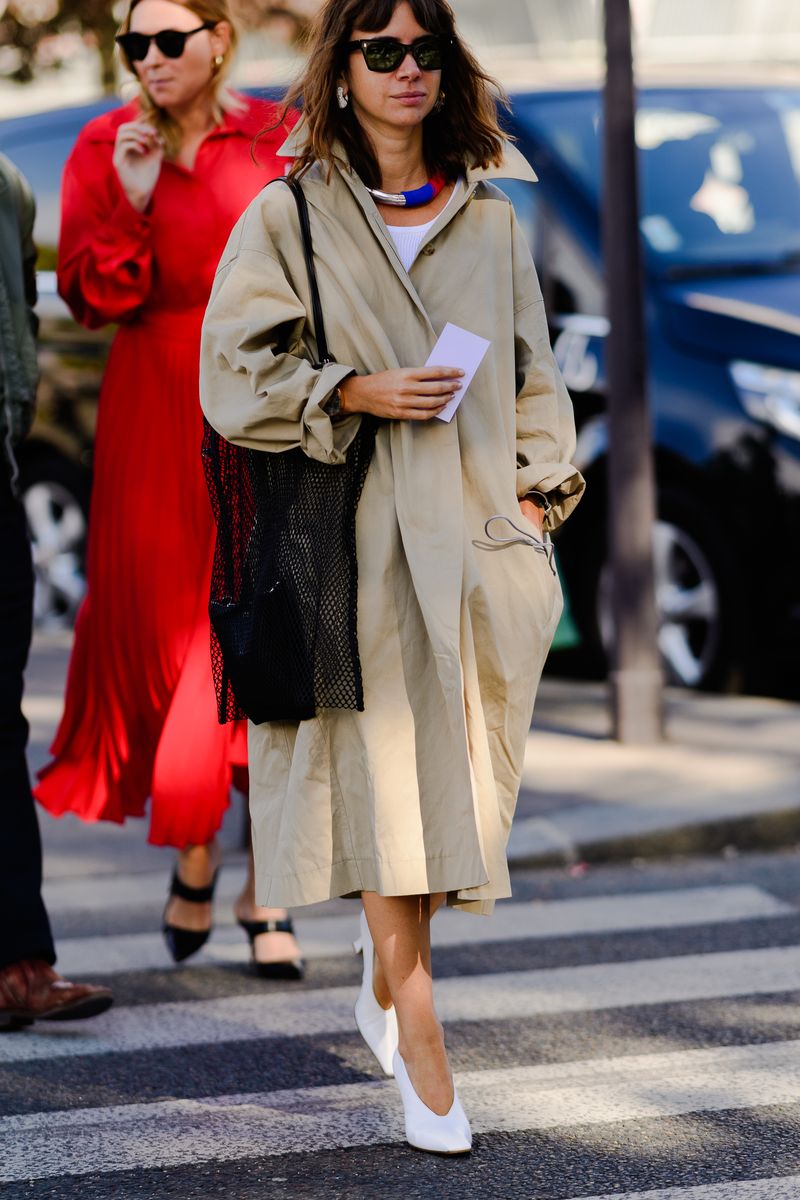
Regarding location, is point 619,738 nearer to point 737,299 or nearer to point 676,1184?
point 737,299

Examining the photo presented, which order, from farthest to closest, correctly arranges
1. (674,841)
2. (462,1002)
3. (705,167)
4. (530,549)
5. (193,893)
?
(705,167)
(674,841)
(193,893)
(462,1002)
(530,549)

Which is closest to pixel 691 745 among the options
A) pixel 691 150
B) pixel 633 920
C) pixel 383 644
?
pixel 633 920

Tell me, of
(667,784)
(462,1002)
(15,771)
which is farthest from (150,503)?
(667,784)

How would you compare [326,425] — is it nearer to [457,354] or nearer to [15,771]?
[457,354]

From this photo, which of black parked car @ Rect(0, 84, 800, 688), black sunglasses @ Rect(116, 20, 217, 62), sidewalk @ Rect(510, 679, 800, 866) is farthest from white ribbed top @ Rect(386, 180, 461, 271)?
black parked car @ Rect(0, 84, 800, 688)

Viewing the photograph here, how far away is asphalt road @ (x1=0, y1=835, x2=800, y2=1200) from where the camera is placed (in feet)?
11.3

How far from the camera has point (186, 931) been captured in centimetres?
469

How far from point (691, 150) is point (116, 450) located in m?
4.17

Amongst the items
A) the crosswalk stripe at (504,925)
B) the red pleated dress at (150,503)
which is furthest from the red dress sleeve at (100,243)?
the crosswalk stripe at (504,925)

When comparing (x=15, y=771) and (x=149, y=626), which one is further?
(x=149, y=626)

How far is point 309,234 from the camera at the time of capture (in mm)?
3459

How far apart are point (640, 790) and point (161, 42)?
2835mm

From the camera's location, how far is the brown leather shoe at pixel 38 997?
4.29m

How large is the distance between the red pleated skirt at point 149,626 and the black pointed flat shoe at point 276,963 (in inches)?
11.2
